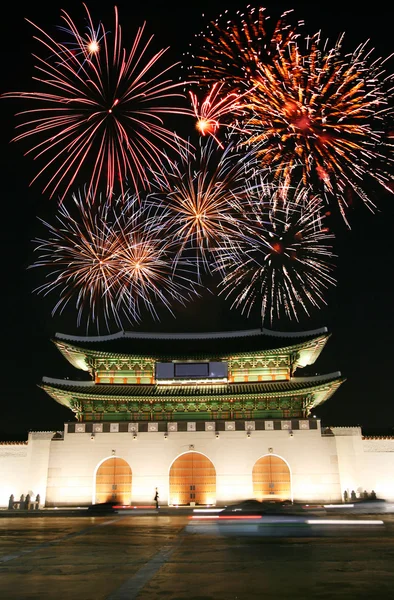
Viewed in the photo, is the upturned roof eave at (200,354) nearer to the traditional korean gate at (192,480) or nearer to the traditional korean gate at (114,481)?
the traditional korean gate at (192,480)

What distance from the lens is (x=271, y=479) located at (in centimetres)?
2794

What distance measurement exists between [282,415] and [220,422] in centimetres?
357

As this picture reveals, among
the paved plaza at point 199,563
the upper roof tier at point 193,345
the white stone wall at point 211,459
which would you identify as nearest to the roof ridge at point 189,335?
the upper roof tier at point 193,345

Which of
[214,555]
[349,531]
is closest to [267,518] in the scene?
[349,531]

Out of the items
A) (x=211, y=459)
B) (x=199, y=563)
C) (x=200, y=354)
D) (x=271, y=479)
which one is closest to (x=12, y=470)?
(x=211, y=459)

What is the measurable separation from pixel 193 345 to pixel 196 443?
6999 millimetres

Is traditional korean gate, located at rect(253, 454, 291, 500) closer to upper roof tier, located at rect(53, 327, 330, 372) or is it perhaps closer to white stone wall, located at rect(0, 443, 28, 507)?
upper roof tier, located at rect(53, 327, 330, 372)

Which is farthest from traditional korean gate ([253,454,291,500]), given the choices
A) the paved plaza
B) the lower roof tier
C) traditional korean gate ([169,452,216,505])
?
the paved plaza

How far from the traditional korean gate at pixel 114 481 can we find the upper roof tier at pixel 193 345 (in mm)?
5797

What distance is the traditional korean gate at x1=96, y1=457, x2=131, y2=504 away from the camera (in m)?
28.0

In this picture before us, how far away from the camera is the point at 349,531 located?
49.5 ft

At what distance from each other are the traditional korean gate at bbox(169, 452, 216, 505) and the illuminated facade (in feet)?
0.17

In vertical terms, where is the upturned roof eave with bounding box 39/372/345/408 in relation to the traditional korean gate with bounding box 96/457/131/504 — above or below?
above

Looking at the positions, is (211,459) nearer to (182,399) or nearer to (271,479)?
(271,479)
